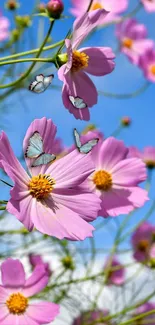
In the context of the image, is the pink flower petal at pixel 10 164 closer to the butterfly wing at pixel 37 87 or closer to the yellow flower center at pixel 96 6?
the butterfly wing at pixel 37 87

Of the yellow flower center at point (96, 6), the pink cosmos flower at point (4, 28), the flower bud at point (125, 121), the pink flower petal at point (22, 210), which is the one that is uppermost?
the pink flower petal at point (22, 210)

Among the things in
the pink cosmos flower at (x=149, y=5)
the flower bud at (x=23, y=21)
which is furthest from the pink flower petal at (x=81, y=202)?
the pink cosmos flower at (x=149, y=5)

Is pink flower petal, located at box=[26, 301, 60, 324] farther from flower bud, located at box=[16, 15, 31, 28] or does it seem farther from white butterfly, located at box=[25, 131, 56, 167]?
flower bud, located at box=[16, 15, 31, 28]

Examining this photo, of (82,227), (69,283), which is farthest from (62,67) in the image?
(69,283)

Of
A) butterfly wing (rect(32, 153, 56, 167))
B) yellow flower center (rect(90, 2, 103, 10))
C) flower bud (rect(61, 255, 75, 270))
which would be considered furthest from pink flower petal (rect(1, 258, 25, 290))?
yellow flower center (rect(90, 2, 103, 10))

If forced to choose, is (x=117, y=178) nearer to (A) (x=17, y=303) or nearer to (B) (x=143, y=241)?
(A) (x=17, y=303)

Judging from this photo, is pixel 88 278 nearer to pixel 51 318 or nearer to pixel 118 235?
pixel 118 235

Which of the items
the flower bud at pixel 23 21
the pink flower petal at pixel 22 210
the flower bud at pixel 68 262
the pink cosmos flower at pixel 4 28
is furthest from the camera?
the pink cosmos flower at pixel 4 28

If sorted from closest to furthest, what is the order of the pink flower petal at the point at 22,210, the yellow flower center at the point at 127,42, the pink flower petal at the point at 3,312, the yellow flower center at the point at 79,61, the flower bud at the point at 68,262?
the pink flower petal at the point at 22,210 < the yellow flower center at the point at 79,61 < the pink flower petal at the point at 3,312 < the flower bud at the point at 68,262 < the yellow flower center at the point at 127,42
